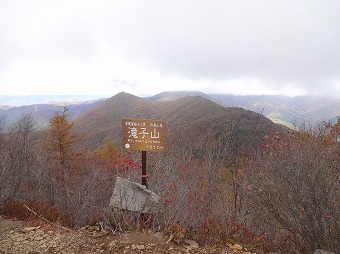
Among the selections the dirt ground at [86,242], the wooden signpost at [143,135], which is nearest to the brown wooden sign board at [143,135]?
the wooden signpost at [143,135]

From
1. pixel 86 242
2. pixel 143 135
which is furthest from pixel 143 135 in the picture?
pixel 86 242

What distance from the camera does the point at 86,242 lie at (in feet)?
14.6

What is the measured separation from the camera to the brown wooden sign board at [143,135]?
5.11 m

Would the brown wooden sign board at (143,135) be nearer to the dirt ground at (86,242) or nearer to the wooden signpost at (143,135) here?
the wooden signpost at (143,135)

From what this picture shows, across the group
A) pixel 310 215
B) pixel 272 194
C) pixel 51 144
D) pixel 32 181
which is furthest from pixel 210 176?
pixel 51 144

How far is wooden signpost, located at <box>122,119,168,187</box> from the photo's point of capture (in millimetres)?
5109

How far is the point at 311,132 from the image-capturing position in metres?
7.64

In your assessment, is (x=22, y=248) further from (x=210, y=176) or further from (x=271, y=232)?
(x=210, y=176)

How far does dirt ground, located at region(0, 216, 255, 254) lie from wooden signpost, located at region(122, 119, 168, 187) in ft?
4.85

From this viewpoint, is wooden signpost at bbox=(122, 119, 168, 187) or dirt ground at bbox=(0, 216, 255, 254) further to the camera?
wooden signpost at bbox=(122, 119, 168, 187)

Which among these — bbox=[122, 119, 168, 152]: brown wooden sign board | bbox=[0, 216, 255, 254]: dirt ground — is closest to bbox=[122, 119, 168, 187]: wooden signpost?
bbox=[122, 119, 168, 152]: brown wooden sign board

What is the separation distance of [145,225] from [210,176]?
6.96m

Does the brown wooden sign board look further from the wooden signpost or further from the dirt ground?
the dirt ground

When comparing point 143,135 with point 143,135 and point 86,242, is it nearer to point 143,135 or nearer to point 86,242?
point 143,135
